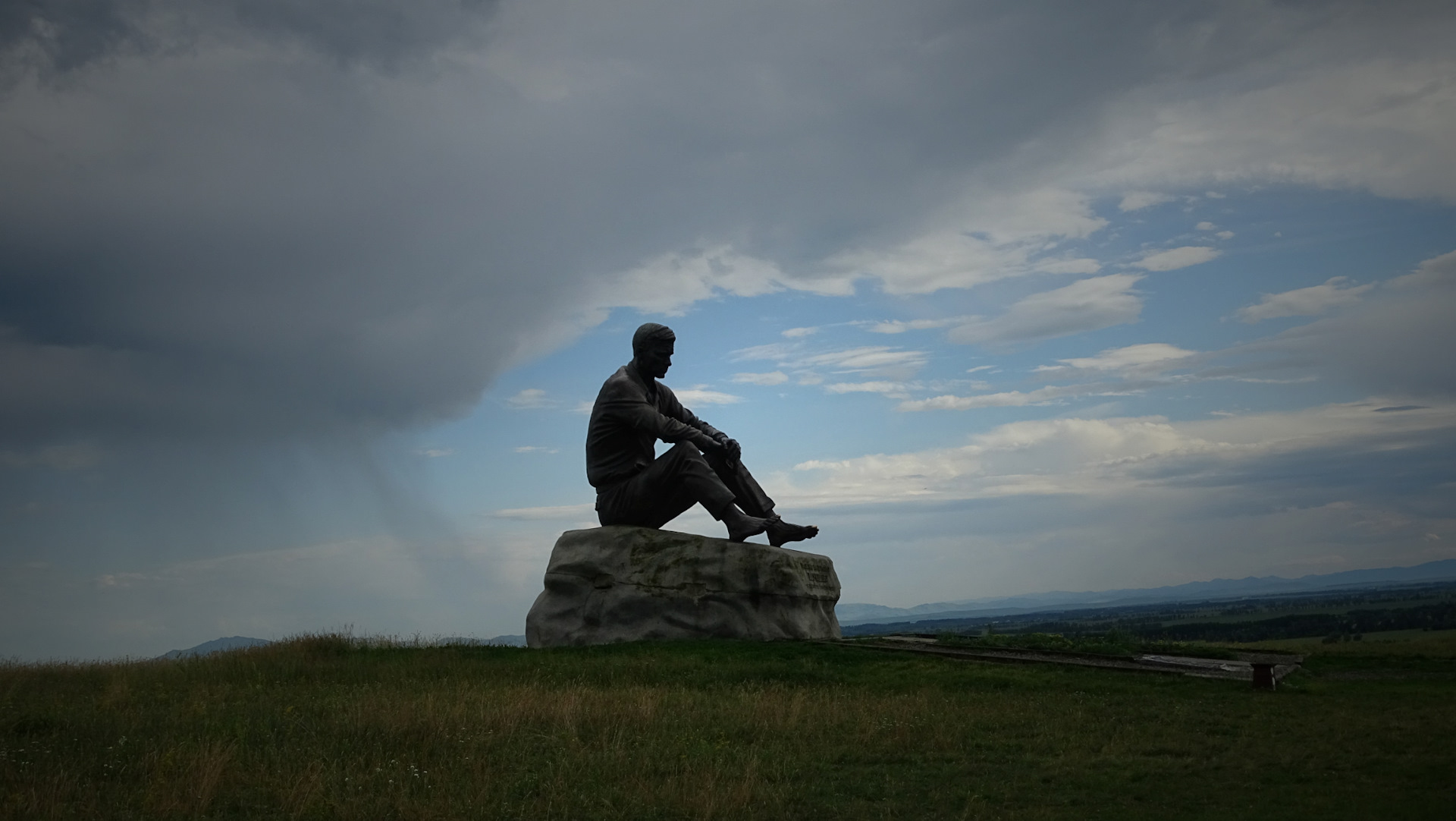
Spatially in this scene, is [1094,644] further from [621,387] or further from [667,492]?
[621,387]

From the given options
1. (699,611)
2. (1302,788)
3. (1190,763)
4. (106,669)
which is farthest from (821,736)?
(106,669)

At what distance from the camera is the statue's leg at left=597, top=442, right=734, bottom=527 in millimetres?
17375

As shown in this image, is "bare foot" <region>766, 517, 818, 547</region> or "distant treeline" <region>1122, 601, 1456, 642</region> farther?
"distant treeline" <region>1122, 601, 1456, 642</region>

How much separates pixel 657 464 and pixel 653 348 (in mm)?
1972

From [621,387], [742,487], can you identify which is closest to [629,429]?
[621,387]

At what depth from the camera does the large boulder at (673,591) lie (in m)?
16.8

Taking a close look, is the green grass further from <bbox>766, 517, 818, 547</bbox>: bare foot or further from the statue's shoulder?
the statue's shoulder

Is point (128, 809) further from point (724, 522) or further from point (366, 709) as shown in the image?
point (724, 522)

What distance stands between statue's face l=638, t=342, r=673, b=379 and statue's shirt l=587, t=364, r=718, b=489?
0.20 metres

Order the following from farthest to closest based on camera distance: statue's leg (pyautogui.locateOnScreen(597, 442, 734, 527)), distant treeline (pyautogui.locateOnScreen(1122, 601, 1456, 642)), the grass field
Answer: distant treeline (pyautogui.locateOnScreen(1122, 601, 1456, 642)) → statue's leg (pyautogui.locateOnScreen(597, 442, 734, 527)) → the grass field

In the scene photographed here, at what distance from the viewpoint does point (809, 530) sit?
17844mm

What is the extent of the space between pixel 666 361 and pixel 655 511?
8.21 ft

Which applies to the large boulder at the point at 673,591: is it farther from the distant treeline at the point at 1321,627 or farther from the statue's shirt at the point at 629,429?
the distant treeline at the point at 1321,627

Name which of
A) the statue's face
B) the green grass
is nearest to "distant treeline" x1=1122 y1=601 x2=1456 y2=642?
the green grass
